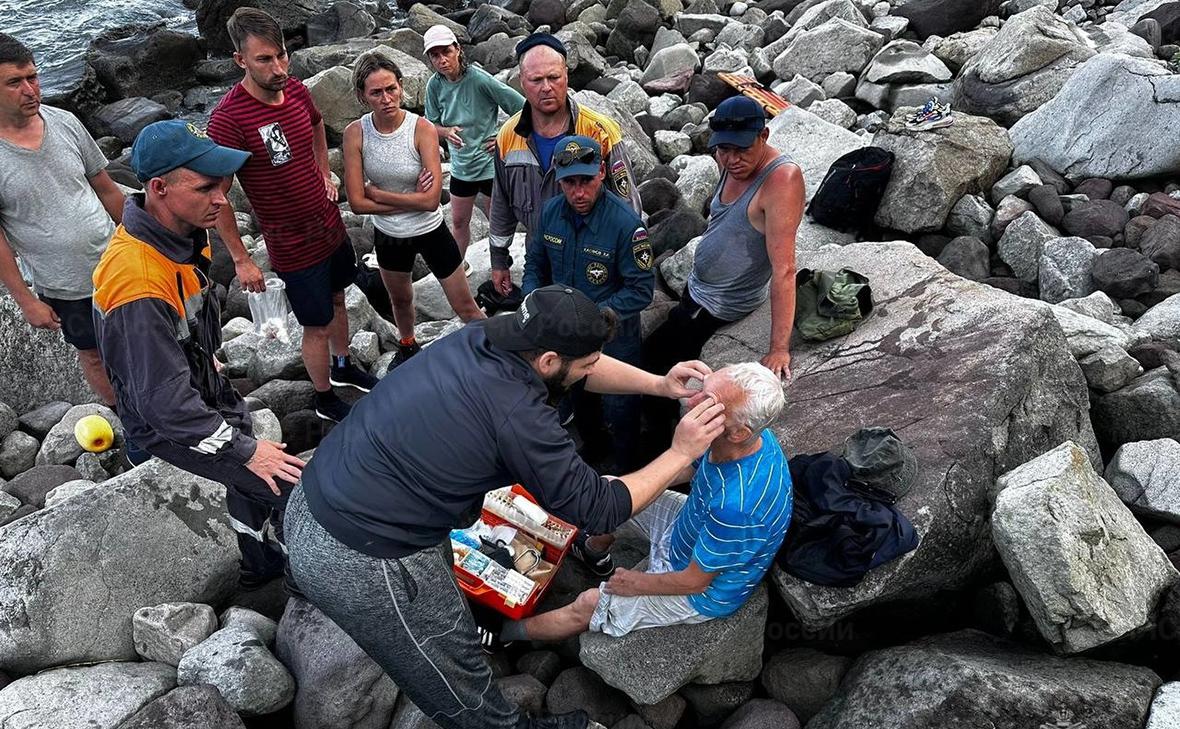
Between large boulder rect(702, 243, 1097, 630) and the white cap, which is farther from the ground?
the white cap

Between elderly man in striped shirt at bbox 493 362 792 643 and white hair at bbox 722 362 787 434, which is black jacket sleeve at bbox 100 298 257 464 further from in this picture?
white hair at bbox 722 362 787 434

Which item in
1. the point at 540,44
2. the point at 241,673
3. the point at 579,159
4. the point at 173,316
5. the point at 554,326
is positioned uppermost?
the point at 540,44

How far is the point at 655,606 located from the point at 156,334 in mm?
2766

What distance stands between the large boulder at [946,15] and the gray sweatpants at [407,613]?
13606mm

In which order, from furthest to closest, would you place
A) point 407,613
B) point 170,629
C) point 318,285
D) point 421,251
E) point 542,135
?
point 421,251 < point 318,285 < point 542,135 < point 170,629 < point 407,613

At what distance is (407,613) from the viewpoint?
12.5 ft

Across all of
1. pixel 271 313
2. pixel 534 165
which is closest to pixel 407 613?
pixel 534 165

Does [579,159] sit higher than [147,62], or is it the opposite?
[579,159]

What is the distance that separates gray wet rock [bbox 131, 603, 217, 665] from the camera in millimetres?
4715

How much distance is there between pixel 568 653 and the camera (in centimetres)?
506

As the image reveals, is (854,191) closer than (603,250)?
No

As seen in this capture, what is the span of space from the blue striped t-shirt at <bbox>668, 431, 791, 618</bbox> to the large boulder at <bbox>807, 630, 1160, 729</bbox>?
2.43ft

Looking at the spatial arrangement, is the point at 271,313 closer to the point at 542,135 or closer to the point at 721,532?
the point at 542,135

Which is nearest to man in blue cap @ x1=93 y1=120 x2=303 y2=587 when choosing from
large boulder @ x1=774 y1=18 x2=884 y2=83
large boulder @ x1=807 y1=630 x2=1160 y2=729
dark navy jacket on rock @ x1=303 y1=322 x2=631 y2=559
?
dark navy jacket on rock @ x1=303 y1=322 x2=631 y2=559
